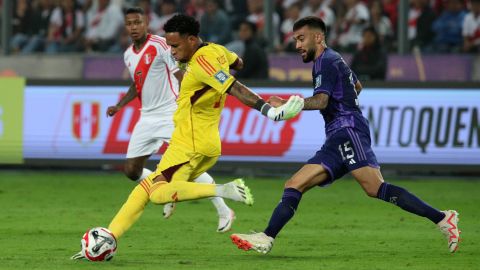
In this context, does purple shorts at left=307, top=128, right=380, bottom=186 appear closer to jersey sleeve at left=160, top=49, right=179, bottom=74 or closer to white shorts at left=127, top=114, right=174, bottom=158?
jersey sleeve at left=160, top=49, right=179, bottom=74

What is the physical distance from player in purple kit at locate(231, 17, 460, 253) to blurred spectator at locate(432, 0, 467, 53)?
419 inches

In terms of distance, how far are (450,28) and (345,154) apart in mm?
10908

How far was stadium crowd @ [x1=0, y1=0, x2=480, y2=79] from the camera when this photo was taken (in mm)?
19781

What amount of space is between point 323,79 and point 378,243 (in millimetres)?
2055

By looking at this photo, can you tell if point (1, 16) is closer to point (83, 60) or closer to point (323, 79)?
point (83, 60)

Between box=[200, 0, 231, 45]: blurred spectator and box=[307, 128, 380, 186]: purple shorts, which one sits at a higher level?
box=[307, 128, 380, 186]: purple shorts

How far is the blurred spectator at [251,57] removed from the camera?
63.4 ft

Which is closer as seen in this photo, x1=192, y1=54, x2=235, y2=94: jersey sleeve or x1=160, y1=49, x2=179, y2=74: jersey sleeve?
x1=192, y1=54, x2=235, y2=94: jersey sleeve

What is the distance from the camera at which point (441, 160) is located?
17.6 meters

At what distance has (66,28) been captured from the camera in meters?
22.4

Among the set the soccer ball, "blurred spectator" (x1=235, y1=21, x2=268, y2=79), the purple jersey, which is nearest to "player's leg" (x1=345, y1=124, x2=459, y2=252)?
the purple jersey

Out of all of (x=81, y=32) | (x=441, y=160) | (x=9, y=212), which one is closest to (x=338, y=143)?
(x=9, y=212)

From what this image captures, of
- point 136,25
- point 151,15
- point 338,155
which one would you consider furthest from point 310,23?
point 151,15

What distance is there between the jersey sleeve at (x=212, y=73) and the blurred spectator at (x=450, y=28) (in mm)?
11373
